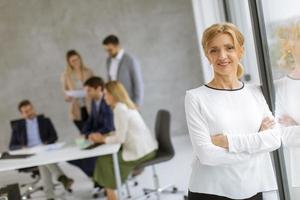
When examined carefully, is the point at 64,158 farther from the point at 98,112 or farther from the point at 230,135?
the point at 230,135

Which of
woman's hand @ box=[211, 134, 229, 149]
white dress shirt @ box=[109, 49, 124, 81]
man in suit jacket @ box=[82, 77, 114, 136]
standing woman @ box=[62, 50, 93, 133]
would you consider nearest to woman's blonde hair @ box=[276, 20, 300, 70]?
woman's hand @ box=[211, 134, 229, 149]

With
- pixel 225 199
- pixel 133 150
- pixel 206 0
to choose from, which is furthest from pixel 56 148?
pixel 225 199

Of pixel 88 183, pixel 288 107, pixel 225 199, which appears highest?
pixel 288 107

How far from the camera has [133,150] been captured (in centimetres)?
378

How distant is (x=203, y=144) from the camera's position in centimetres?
179

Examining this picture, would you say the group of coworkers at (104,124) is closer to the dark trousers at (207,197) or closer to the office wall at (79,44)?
the office wall at (79,44)

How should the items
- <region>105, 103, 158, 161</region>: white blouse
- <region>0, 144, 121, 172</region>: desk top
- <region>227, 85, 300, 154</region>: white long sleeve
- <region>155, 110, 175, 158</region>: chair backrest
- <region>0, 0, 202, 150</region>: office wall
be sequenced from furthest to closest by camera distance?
<region>0, 0, 202, 150</region>: office wall
<region>155, 110, 175, 158</region>: chair backrest
<region>105, 103, 158, 161</region>: white blouse
<region>0, 144, 121, 172</region>: desk top
<region>227, 85, 300, 154</region>: white long sleeve

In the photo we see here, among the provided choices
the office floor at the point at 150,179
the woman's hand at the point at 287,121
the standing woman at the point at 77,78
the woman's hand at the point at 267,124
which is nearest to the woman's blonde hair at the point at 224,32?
the woman's hand at the point at 267,124

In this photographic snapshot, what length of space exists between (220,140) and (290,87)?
59cm

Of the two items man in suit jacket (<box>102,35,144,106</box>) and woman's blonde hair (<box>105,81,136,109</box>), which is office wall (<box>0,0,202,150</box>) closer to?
man in suit jacket (<box>102,35,144,106</box>)

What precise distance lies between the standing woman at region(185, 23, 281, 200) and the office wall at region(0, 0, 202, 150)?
4.55 meters

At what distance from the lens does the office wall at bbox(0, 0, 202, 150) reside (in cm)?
620

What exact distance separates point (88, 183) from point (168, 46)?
A: 8.07 ft

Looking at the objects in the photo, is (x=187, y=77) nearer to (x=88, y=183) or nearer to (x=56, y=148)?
(x=88, y=183)
